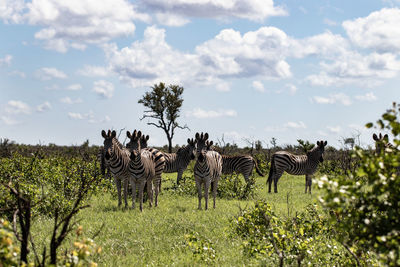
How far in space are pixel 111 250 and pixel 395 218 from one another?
6.56m

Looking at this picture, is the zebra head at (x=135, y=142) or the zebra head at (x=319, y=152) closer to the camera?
the zebra head at (x=135, y=142)

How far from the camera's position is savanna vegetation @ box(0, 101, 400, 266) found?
165 inches

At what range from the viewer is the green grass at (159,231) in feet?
28.3

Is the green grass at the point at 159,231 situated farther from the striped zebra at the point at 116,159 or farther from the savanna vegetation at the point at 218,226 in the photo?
the striped zebra at the point at 116,159

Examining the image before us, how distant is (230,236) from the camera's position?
9.79 meters

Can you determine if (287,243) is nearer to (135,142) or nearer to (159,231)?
(159,231)

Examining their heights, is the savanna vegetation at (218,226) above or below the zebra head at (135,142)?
below

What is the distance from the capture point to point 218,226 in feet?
37.9

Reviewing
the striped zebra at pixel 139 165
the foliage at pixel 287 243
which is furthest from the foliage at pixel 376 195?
the striped zebra at pixel 139 165

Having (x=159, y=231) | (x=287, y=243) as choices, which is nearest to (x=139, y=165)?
(x=159, y=231)

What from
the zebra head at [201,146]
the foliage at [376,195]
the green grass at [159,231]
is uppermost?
the zebra head at [201,146]

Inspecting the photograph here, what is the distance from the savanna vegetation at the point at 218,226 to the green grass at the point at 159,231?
0.09 feet

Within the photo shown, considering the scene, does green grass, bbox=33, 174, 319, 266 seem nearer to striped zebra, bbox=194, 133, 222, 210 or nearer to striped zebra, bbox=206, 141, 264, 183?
striped zebra, bbox=194, 133, 222, 210

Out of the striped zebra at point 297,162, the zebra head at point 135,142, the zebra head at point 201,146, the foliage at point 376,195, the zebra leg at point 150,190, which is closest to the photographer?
the foliage at point 376,195
